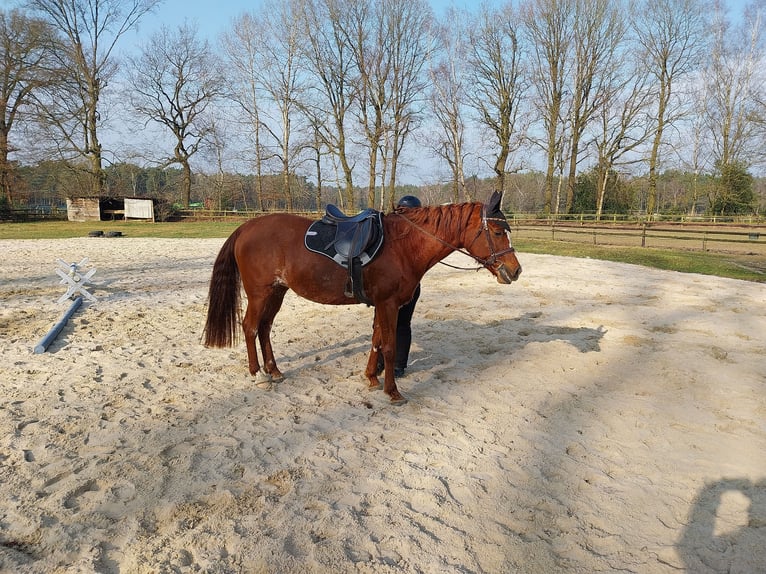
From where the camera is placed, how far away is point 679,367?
187 inches

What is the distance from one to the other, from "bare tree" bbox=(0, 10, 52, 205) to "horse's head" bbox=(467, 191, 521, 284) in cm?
4061

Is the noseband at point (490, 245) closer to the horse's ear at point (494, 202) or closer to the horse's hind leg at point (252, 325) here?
the horse's ear at point (494, 202)

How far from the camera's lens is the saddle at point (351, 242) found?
159 inches

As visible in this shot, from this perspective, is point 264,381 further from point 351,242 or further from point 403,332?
point 351,242

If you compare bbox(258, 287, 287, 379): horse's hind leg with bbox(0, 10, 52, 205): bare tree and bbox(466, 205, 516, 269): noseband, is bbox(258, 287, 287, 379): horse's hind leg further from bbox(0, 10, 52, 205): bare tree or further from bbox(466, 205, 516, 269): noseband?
bbox(0, 10, 52, 205): bare tree

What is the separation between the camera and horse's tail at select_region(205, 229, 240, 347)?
15.2ft

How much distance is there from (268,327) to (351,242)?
1.46 m

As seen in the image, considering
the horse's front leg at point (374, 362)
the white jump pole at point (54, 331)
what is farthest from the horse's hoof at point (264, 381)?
the white jump pole at point (54, 331)

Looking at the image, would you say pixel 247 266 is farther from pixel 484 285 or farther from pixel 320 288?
pixel 484 285

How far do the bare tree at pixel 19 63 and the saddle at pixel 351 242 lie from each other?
130ft

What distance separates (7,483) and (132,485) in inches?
30.2

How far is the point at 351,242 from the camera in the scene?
4.06 meters

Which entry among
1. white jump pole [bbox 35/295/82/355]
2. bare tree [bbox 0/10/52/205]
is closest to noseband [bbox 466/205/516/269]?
white jump pole [bbox 35/295/82/355]

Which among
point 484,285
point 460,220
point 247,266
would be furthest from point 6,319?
point 484,285
